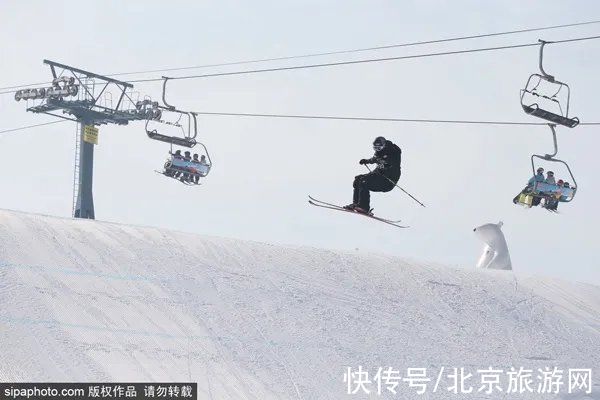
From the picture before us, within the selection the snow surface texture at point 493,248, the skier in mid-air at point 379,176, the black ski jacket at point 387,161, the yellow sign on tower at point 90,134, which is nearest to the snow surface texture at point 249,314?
the snow surface texture at point 493,248

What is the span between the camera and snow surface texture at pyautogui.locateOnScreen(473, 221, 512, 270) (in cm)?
3925

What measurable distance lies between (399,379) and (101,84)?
78.2 ft

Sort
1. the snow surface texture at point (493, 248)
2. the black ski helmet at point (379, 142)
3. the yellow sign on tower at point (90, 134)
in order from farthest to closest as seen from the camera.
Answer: the yellow sign on tower at point (90, 134), the snow surface texture at point (493, 248), the black ski helmet at point (379, 142)

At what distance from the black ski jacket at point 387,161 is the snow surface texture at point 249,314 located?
164 inches

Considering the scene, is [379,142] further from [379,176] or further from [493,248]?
[493,248]

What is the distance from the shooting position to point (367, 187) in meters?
25.4

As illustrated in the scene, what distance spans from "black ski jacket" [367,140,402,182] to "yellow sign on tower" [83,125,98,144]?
24720 mm

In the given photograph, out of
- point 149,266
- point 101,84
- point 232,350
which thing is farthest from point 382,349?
point 101,84

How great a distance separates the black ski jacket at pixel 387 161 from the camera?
993 inches

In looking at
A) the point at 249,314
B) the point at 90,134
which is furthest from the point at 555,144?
the point at 90,134

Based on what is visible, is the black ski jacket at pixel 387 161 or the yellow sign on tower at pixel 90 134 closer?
the black ski jacket at pixel 387 161

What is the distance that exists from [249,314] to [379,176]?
190 inches

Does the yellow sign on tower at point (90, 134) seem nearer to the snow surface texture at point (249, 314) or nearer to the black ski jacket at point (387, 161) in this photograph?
the snow surface texture at point (249, 314)

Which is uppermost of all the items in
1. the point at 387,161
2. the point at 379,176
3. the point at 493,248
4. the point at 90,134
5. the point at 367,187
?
the point at 387,161
